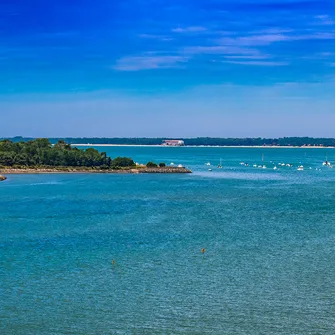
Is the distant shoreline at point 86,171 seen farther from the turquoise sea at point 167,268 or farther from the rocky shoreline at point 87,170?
the turquoise sea at point 167,268

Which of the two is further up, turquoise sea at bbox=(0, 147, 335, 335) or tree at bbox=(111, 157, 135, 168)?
tree at bbox=(111, 157, 135, 168)

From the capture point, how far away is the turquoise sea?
21844 millimetres

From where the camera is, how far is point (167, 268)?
29.4 metres

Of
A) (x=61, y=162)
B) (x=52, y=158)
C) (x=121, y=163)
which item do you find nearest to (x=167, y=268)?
(x=121, y=163)

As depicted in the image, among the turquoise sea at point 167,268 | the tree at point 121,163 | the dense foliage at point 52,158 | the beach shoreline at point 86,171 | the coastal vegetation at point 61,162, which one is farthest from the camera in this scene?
the tree at point 121,163

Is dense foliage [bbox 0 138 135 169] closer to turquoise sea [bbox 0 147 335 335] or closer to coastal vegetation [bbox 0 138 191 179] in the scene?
coastal vegetation [bbox 0 138 191 179]

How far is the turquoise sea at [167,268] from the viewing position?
21.8 metres

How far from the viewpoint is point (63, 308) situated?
911 inches

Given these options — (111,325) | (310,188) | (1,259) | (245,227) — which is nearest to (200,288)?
(111,325)

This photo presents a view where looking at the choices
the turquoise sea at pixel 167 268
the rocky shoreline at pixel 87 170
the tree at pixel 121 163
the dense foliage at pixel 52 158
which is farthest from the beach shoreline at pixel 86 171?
the turquoise sea at pixel 167 268

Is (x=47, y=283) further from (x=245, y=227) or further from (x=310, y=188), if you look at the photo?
(x=310, y=188)

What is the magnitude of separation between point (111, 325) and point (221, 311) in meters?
4.35

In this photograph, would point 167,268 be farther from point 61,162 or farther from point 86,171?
point 61,162

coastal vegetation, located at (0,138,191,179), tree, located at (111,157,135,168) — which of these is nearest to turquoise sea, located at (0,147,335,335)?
coastal vegetation, located at (0,138,191,179)
